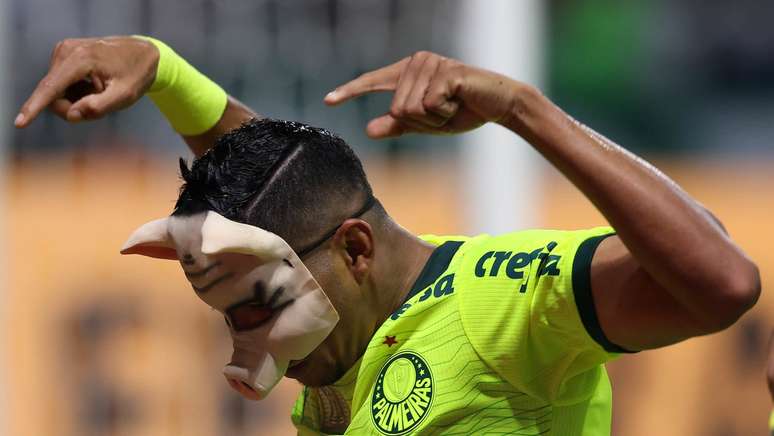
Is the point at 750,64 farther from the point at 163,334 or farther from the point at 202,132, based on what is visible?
the point at 202,132

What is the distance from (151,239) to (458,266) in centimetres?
53

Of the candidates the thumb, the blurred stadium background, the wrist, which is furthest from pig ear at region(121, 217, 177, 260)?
the blurred stadium background

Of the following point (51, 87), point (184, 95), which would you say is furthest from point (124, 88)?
point (184, 95)

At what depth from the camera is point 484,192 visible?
531 centimetres

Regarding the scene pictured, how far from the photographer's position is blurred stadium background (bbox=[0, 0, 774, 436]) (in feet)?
18.0

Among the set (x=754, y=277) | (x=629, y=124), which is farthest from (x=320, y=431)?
(x=629, y=124)

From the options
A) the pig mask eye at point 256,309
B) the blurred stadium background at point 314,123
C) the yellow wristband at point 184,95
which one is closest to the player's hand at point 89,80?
the yellow wristband at point 184,95

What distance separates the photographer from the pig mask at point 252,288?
2.41m

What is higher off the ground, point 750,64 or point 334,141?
point 334,141

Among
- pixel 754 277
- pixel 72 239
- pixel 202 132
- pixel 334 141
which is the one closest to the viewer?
pixel 754 277

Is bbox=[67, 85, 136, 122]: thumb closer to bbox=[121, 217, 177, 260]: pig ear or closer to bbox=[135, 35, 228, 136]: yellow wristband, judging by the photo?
bbox=[121, 217, 177, 260]: pig ear

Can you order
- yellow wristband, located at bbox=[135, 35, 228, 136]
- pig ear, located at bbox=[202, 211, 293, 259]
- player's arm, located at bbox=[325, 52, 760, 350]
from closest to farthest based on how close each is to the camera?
player's arm, located at bbox=[325, 52, 760, 350] → pig ear, located at bbox=[202, 211, 293, 259] → yellow wristband, located at bbox=[135, 35, 228, 136]

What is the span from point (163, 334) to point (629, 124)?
2.03m

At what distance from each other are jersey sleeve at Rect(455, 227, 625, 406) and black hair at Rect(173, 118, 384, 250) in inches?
10.2
